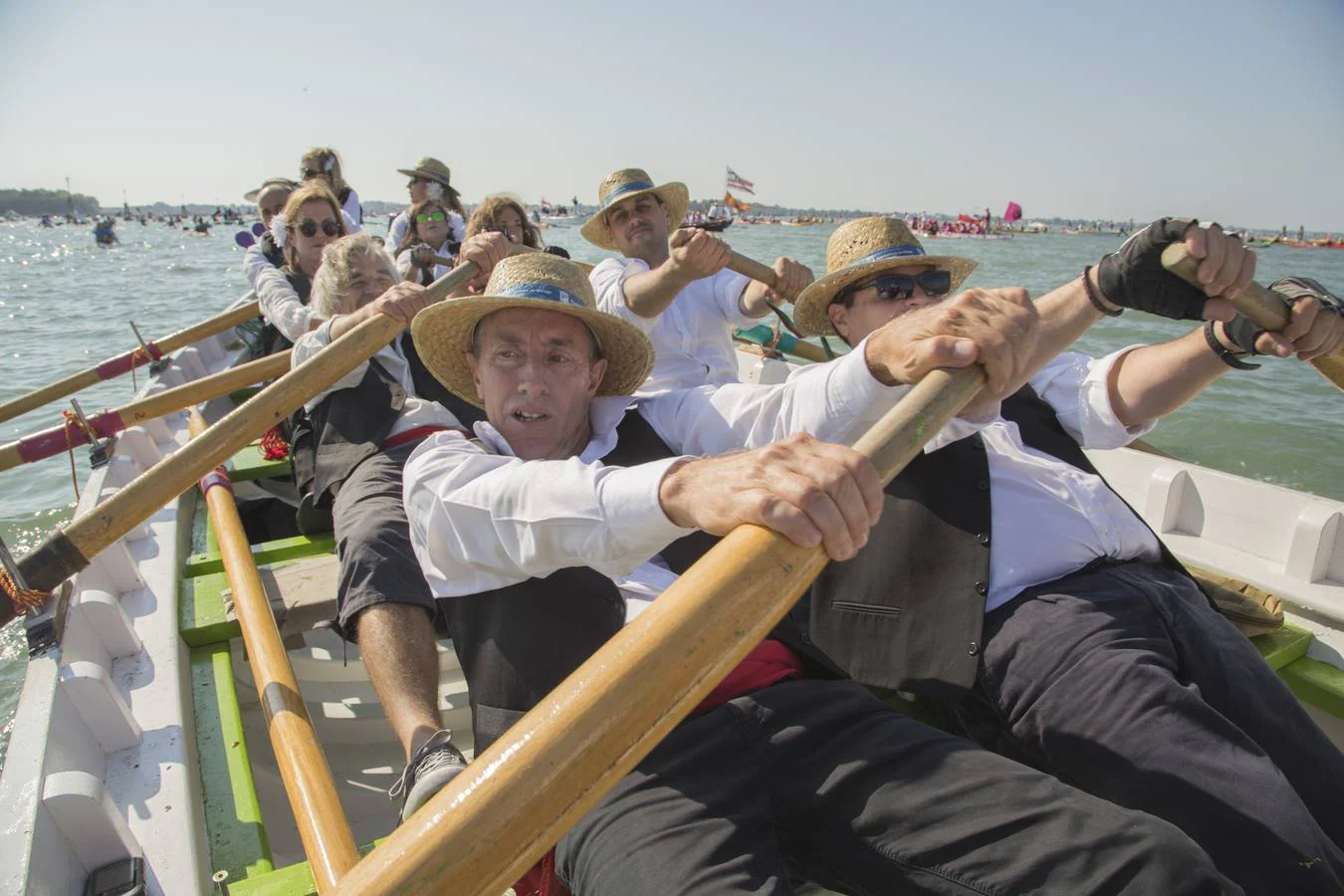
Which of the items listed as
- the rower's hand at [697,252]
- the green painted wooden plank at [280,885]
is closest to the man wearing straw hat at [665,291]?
the rower's hand at [697,252]

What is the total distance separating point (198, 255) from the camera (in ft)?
123

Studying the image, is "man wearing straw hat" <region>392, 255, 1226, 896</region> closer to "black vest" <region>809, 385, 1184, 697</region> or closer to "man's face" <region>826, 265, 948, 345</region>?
"black vest" <region>809, 385, 1184, 697</region>

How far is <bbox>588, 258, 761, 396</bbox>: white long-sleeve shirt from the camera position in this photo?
3.83 meters

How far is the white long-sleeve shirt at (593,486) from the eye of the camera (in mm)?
1369

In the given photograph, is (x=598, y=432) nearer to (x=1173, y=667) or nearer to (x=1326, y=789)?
(x=1173, y=667)

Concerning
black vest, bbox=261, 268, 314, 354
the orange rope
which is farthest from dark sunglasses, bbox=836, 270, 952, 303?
black vest, bbox=261, 268, 314, 354

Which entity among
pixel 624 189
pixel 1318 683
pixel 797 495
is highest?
pixel 624 189

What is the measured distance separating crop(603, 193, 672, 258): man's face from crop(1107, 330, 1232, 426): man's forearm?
2440 millimetres

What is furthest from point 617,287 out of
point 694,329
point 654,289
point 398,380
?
point 398,380

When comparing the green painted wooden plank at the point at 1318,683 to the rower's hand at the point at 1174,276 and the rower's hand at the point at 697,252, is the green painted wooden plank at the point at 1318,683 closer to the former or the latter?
the rower's hand at the point at 1174,276

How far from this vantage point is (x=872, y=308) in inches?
97.9

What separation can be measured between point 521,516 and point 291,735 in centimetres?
85

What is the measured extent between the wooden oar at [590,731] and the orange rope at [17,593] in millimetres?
1694

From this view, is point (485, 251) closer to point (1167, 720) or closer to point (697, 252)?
point (697, 252)
